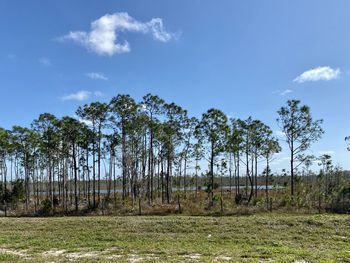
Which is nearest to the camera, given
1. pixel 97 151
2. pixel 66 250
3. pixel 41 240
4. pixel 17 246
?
pixel 66 250

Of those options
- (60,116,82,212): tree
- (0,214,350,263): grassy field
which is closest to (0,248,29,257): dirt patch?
(0,214,350,263): grassy field

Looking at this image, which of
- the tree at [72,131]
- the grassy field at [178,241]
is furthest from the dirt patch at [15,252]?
the tree at [72,131]

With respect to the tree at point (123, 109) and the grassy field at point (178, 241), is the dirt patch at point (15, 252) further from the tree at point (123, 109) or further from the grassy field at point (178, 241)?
the tree at point (123, 109)

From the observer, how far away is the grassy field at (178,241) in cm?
932

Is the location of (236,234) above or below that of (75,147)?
below

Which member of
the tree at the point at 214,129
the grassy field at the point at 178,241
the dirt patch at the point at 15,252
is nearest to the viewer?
the grassy field at the point at 178,241

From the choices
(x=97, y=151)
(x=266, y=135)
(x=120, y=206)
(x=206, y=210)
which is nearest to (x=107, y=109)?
(x=97, y=151)

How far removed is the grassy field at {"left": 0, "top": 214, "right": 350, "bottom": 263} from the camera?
9.32 metres

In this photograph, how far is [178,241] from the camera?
12.1 metres

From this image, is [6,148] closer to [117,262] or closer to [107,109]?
[107,109]

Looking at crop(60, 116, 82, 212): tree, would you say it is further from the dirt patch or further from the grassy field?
the dirt patch

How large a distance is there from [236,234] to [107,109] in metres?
22.0

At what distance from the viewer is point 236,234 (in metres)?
13.2

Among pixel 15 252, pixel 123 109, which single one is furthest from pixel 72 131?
pixel 15 252
